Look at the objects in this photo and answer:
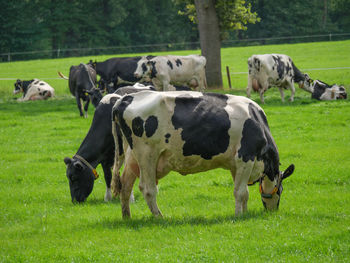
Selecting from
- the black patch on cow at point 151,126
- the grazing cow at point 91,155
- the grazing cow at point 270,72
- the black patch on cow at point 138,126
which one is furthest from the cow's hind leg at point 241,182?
the grazing cow at point 270,72

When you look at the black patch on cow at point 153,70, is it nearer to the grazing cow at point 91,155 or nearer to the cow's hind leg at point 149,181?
the grazing cow at point 91,155

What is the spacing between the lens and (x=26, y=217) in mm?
8281

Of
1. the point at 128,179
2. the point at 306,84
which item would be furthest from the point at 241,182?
the point at 306,84

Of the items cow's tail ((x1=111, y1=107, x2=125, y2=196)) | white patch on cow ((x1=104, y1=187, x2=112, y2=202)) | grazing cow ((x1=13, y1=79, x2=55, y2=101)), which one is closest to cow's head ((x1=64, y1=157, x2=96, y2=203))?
white patch on cow ((x1=104, y1=187, x2=112, y2=202))

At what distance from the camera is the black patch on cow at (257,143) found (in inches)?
291

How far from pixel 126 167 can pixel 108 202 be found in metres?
1.55

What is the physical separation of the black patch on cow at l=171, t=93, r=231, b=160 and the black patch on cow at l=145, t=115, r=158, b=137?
25 cm

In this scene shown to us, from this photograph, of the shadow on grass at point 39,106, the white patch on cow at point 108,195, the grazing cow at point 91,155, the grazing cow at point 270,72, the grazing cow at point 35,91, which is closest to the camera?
the grazing cow at point 91,155

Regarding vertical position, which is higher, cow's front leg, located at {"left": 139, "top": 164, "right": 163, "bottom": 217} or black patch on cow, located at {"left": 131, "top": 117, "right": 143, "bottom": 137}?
black patch on cow, located at {"left": 131, "top": 117, "right": 143, "bottom": 137}

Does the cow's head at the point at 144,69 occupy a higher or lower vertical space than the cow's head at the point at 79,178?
higher

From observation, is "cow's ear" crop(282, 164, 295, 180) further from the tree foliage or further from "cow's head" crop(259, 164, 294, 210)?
the tree foliage

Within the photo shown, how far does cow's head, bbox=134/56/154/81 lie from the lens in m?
23.6

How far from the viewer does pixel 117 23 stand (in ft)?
239

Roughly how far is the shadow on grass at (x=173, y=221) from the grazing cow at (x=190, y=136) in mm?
163
